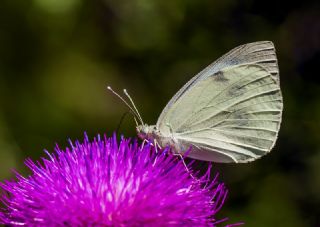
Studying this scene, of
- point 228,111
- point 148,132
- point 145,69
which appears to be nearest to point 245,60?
point 228,111

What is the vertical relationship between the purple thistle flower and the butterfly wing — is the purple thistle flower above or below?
below

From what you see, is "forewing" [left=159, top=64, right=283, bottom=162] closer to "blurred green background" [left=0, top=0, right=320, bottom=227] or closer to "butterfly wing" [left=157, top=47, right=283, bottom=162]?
"butterfly wing" [left=157, top=47, right=283, bottom=162]

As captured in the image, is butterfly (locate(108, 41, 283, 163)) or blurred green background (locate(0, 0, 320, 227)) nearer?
butterfly (locate(108, 41, 283, 163))

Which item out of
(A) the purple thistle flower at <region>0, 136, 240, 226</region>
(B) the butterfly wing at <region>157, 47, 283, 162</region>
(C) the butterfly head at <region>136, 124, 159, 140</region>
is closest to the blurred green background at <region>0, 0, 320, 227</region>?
(B) the butterfly wing at <region>157, 47, 283, 162</region>

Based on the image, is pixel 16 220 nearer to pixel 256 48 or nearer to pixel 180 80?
pixel 256 48

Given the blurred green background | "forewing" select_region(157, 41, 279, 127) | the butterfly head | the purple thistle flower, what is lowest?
the purple thistle flower

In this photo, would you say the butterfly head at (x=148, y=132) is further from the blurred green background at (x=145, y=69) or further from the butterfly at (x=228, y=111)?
the blurred green background at (x=145, y=69)

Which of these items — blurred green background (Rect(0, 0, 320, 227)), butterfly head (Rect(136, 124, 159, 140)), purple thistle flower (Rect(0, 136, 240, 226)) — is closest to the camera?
purple thistle flower (Rect(0, 136, 240, 226))
